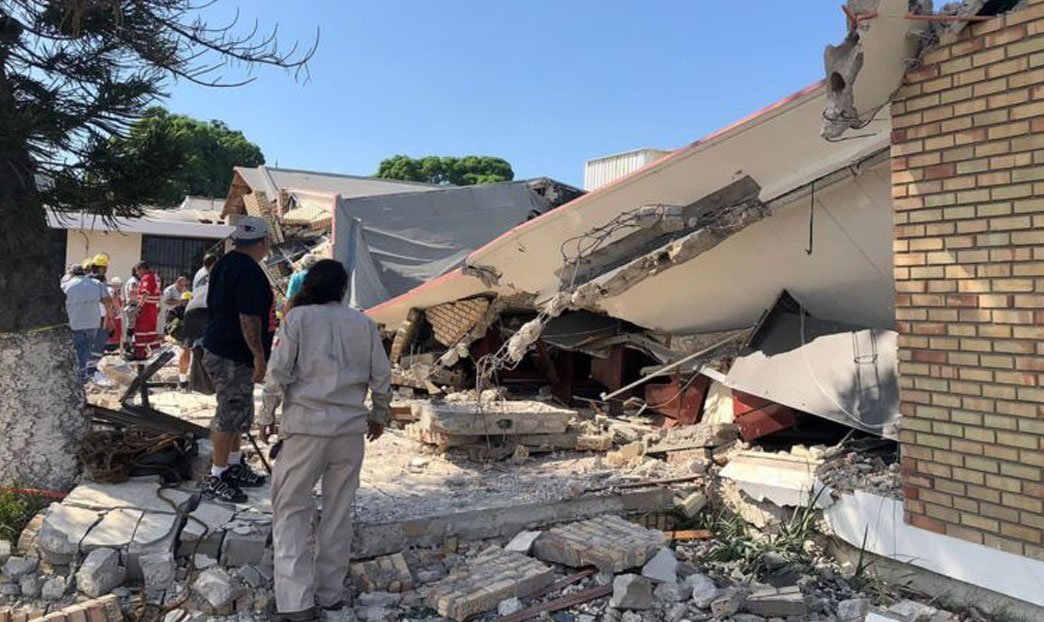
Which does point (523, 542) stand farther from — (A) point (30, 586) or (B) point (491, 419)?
(A) point (30, 586)

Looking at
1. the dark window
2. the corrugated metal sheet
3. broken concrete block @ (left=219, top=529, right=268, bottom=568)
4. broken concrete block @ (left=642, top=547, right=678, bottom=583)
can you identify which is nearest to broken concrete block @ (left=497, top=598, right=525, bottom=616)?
broken concrete block @ (left=642, top=547, right=678, bottom=583)

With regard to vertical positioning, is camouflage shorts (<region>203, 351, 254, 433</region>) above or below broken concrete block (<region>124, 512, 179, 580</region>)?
above

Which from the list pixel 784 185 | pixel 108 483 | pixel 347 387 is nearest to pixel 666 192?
pixel 784 185

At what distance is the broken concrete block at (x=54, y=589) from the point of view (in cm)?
364

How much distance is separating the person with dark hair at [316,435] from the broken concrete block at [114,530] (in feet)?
2.90

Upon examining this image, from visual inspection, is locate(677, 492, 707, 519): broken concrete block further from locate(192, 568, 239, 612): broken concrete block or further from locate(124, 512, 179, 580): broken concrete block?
locate(124, 512, 179, 580): broken concrete block

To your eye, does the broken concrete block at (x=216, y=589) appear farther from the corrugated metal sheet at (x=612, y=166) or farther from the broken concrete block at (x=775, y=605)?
the corrugated metal sheet at (x=612, y=166)

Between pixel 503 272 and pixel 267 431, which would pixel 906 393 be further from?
pixel 503 272

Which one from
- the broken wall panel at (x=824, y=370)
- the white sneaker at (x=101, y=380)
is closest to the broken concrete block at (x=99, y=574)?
the broken wall panel at (x=824, y=370)

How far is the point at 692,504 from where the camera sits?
4949mm

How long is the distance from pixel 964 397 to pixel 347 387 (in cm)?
299

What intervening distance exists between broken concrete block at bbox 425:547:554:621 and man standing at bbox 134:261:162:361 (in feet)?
31.7

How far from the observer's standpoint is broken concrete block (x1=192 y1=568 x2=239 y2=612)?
3.57 m

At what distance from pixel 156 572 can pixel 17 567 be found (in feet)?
2.35
